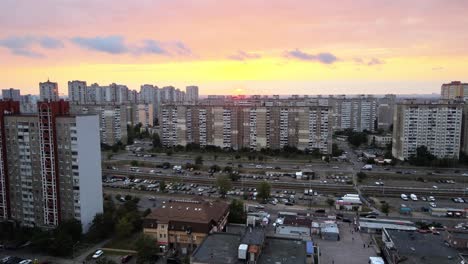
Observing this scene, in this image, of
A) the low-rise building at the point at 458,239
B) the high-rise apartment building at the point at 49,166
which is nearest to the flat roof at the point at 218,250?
the high-rise apartment building at the point at 49,166

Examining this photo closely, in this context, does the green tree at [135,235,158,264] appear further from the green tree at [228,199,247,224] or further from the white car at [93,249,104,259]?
the green tree at [228,199,247,224]

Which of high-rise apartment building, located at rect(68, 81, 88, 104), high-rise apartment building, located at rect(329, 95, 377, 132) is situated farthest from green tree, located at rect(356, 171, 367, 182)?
high-rise apartment building, located at rect(68, 81, 88, 104)

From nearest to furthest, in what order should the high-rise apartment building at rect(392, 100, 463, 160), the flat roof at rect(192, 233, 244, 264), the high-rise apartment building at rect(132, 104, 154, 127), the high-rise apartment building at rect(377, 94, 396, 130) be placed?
the flat roof at rect(192, 233, 244, 264), the high-rise apartment building at rect(392, 100, 463, 160), the high-rise apartment building at rect(377, 94, 396, 130), the high-rise apartment building at rect(132, 104, 154, 127)

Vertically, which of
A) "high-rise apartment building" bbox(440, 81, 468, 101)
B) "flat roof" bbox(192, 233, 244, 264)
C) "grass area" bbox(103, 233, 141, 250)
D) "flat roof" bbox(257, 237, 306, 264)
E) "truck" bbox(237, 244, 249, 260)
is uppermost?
"high-rise apartment building" bbox(440, 81, 468, 101)

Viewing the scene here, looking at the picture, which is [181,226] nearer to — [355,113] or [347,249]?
[347,249]

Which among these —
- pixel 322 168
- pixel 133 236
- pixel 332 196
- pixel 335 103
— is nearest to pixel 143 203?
pixel 133 236

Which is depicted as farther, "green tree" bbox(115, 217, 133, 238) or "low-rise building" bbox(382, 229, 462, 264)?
"green tree" bbox(115, 217, 133, 238)
